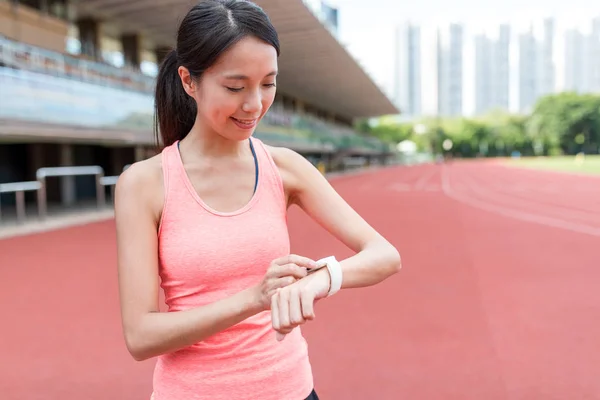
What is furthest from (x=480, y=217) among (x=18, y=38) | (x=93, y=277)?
(x=18, y=38)

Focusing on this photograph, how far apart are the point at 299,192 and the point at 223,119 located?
11.1 inches

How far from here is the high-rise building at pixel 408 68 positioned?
138 metres

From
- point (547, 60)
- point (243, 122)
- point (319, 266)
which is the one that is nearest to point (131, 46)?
point (243, 122)

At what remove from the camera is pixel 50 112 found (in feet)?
45.0

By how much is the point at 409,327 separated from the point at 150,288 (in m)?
3.98

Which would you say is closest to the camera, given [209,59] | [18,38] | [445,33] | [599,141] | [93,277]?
[209,59]

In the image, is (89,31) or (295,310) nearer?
(295,310)

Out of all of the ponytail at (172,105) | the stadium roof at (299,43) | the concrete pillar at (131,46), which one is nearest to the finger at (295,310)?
the ponytail at (172,105)

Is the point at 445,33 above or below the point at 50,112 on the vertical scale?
above

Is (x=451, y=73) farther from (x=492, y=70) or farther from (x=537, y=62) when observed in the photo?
(x=537, y=62)

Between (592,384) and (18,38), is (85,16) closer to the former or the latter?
(18,38)

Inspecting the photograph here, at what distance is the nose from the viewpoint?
4.09 feet

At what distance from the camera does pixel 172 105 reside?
5.03 ft

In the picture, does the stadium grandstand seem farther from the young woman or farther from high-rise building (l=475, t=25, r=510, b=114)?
high-rise building (l=475, t=25, r=510, b=114)
